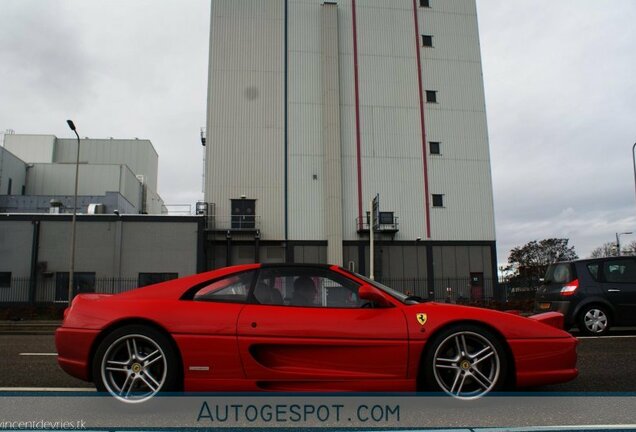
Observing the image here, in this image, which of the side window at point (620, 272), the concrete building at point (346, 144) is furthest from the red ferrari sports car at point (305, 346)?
the concrete building at point (346, 144)

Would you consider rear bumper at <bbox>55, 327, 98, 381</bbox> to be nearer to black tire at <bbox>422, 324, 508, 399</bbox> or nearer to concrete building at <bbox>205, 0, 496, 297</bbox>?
black tire at <bbox>422, 324, 508, 399</bbox>

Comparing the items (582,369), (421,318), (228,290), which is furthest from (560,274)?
(228,290)

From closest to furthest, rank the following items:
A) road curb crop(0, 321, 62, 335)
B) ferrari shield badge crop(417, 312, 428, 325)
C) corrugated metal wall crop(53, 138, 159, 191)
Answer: ferrari shield badge crop(417, 312, 428, 325) < road curb crop(0, 321, 62, 335) < corrugated metal wall crop(53, 138, 159, 191)

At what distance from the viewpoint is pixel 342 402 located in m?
3.98

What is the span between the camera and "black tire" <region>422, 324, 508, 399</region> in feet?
13.2

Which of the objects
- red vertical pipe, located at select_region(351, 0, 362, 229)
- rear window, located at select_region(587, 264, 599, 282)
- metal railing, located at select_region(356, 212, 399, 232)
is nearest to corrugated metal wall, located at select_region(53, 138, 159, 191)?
red vertical pipe, located at select_region(351, 0, 362, 229)

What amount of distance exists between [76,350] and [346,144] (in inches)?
1182

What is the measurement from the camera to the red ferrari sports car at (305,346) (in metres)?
3.98

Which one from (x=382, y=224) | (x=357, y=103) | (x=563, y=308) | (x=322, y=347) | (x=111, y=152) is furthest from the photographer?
(x=111, y=152)

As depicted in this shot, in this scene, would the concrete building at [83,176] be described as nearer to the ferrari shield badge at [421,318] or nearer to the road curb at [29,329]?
the road curb at [29,329]

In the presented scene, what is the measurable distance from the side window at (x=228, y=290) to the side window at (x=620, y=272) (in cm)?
808

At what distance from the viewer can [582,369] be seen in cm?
567

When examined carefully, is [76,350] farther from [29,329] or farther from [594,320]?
[29,329]

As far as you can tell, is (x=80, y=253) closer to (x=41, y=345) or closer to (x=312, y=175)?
(x=312, y=175)
